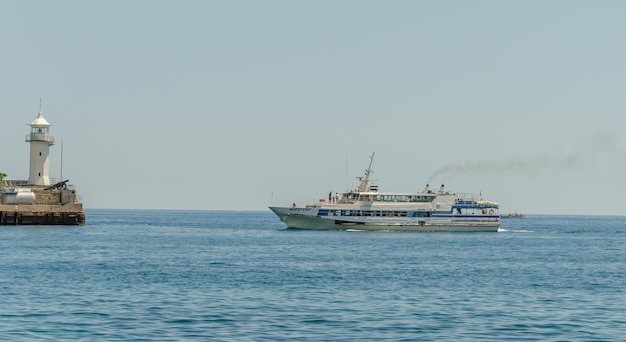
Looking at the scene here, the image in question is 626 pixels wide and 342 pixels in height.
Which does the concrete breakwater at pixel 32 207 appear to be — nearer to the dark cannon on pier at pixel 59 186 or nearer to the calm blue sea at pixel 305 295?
the dark cannon on pier at pixel 59 186

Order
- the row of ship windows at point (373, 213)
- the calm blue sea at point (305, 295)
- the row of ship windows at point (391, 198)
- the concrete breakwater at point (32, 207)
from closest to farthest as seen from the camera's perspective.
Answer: the calm blue sea at point (305, 295)
the concrete breakwater at point (32, 207)
the row of ship windows at point (373, 213)
the row of ship windows at point (391, 198)

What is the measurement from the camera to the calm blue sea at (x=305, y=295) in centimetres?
3359

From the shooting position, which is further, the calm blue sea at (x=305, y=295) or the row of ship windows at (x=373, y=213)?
the row of ship windows at (x=373, y=213)

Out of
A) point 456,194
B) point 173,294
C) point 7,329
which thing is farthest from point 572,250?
point 7,329

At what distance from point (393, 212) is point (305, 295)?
259 feet

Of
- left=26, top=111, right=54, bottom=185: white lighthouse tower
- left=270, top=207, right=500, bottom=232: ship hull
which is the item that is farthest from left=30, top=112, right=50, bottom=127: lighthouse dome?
left=270, top=207, right=500, bottom=232: ship hull

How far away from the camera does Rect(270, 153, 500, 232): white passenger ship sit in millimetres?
121438

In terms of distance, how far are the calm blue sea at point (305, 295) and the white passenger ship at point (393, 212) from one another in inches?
1583

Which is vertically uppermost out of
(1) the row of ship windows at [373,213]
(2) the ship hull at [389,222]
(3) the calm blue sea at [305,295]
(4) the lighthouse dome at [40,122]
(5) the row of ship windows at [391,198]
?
(4) the lighthouse dome at [40,122]

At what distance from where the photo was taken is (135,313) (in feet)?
123

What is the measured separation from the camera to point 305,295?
44438 millimetres

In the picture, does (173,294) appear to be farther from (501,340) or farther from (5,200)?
(5,200)

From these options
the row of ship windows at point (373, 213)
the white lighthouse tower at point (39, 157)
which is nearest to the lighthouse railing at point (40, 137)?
the white lighthouse tower at point (39, 157)

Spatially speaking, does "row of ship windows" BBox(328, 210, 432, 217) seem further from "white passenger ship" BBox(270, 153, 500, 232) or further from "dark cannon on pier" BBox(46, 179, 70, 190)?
"dark cannon on pier" BBox(46, 179, 70, 190)
